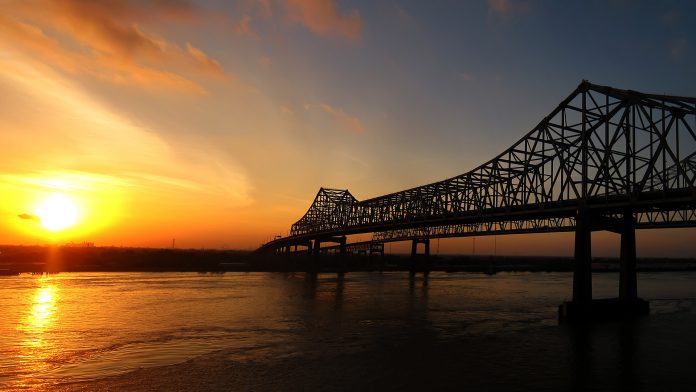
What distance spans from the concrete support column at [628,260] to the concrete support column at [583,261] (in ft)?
13.9

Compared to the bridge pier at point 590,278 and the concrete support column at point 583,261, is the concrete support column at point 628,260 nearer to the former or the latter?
the bridge pier at point 590,278

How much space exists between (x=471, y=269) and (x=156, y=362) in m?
160

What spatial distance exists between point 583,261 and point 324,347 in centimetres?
2856

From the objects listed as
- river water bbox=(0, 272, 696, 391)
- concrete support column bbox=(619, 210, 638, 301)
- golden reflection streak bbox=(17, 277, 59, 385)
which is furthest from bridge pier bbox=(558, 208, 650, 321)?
golden reflection streak bbox=(17, 277, 59, 385)

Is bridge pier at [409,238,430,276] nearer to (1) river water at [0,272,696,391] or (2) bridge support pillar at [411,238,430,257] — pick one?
(2) bridge support pillar at [411,238,430,257]

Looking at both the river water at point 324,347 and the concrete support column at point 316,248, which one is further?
the concrete support column at point 316,248

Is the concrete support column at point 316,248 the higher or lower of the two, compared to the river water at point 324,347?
higher

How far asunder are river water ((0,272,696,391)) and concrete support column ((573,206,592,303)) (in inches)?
136

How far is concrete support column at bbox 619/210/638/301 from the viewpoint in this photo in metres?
49.3

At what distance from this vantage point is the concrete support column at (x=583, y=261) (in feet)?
153

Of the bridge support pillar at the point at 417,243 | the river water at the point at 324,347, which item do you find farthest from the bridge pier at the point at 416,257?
the river water at the point at 324,347

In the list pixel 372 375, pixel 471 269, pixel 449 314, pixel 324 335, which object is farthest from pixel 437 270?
pixel 372 375

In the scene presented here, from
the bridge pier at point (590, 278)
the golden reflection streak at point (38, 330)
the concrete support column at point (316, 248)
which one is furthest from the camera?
the concrete support column at point (316, 248)

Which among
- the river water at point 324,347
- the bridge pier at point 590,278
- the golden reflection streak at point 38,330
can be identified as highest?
the bridge pier at point 590,278
